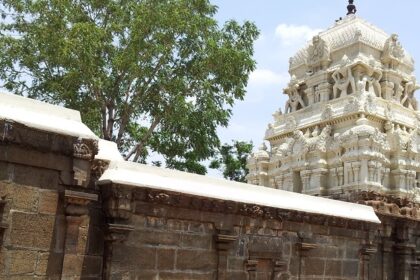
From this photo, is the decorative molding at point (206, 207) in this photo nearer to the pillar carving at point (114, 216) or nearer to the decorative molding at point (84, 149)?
the pillar carving at point (114, 216)

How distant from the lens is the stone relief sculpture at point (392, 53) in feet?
77.5

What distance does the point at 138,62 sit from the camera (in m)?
14.4

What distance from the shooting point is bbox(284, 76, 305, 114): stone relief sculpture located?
25.2 m

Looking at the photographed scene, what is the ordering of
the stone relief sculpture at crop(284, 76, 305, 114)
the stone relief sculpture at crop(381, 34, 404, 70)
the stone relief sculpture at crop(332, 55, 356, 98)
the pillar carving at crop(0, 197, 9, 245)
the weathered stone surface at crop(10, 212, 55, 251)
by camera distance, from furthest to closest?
1. the stone relief sculpture at crop(284, 76, 305, 114)
2. the stone relief sculpture at crop(381, 34, 404, 70)
3. the stone relief sculpture at crop(332, 55, 356, 98)
4. the weathered stone surface at crop(10, 212, 55, 251)
5. the pillar carving at crop(0, 197, 9, 245)

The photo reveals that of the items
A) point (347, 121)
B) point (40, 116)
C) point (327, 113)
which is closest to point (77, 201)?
point (40, 116)

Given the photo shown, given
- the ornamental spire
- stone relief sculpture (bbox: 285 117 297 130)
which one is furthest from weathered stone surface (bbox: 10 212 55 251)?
the ornamental spire

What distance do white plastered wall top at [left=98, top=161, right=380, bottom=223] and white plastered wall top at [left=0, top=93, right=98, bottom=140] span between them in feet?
2.11

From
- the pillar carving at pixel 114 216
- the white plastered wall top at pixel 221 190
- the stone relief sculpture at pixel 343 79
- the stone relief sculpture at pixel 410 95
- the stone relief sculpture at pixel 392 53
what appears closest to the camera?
the pillar carving at pixel 114 216

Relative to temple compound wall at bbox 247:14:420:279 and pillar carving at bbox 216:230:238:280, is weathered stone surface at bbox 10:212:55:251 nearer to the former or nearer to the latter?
pillar carving at bbox 216:230:238:280

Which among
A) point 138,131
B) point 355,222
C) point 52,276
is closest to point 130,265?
point 52,276

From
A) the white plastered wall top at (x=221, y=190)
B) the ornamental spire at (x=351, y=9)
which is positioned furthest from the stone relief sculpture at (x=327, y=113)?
the white plastered wall top at (x=221, y=190)

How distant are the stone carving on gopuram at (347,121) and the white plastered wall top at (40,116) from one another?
15449mm

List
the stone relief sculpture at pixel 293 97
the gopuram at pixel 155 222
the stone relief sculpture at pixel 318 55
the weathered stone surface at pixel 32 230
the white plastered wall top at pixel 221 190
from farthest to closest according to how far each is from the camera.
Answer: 1. the stone relief sculpture at pixel 293 97
2. the stone relief sculpture at pixel 318 55
3. the white plastered wall top at pixel 221 190
4. the gopuram at pixel 155 222
5. the weathered stone surface at pixel 32 230

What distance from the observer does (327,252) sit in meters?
8.53
